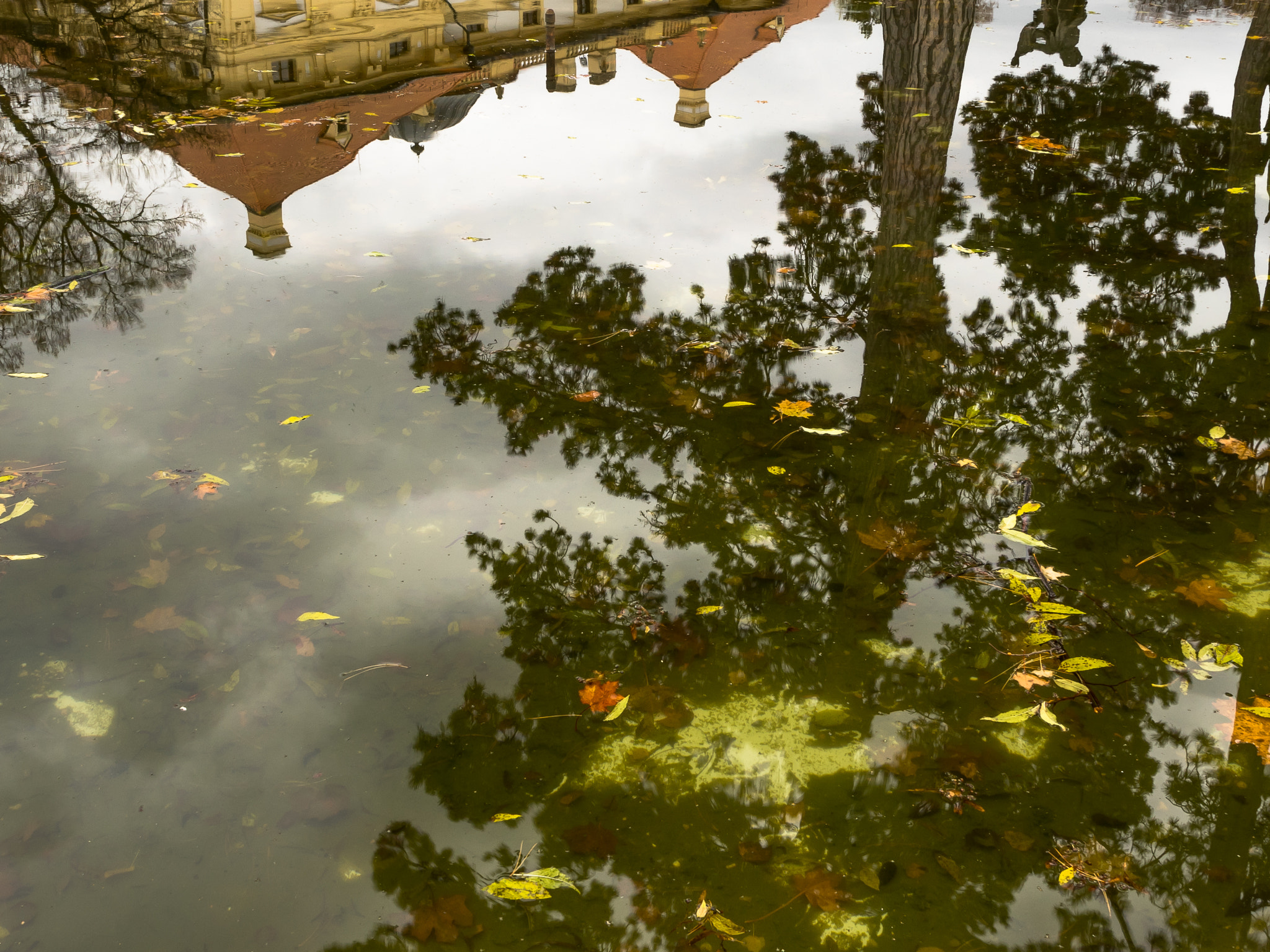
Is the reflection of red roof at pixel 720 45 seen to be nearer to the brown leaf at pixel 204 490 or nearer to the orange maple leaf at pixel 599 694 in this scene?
the brown leaf at pixel 204 490

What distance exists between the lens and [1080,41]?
16.6 m

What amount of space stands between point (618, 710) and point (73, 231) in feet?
24.1

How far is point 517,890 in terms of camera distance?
2795 millimetres

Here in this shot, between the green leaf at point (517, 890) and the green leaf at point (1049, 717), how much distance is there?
216 centimetres

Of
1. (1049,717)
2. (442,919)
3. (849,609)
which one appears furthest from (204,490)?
(1049,717)

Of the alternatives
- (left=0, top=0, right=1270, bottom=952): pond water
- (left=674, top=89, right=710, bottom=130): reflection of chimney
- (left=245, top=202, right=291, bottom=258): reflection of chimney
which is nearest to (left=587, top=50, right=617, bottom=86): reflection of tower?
(left=674, top=89, right=710, bottom=130): reflection of chimney

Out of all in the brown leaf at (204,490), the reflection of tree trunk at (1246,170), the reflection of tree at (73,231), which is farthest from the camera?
the reflection of tree trunk at (1246,170)

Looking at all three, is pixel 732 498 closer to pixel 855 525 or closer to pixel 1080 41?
pixel 855 525

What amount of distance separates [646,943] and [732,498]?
8.08 ft

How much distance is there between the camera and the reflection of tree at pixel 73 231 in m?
6.27

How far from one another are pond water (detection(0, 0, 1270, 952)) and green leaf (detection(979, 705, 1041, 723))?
4 cm

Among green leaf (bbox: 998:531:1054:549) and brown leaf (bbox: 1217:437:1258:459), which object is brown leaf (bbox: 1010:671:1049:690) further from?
brown leaf (bbox: 1217:437:1258:459)

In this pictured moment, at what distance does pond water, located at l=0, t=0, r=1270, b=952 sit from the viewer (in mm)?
2869

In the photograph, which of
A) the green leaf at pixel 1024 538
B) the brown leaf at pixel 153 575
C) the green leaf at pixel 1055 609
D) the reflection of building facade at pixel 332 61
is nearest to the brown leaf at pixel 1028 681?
the green leaf at pixel 1055 609
